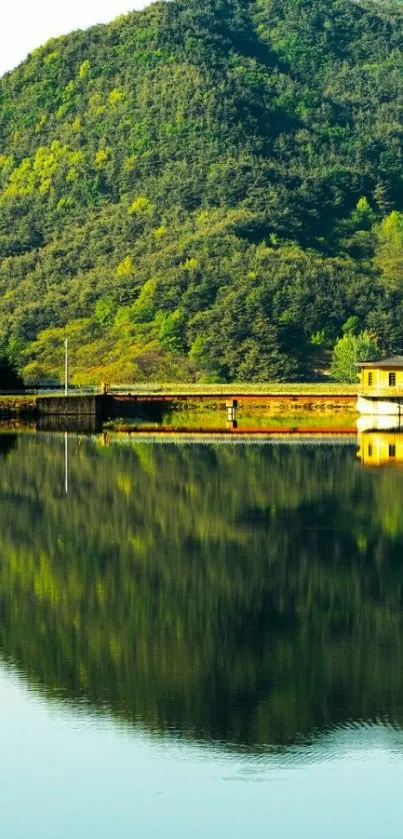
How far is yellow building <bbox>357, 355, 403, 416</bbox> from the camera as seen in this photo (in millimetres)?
98000

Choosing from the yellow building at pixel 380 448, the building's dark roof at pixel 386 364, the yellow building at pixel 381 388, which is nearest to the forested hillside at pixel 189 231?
the yellow building at pixel 381 388

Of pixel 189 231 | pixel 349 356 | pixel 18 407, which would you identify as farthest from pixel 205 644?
pixel 189 231

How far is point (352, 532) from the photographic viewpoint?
43.2 m

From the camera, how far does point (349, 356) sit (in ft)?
419

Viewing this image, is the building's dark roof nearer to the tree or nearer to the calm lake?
the tree

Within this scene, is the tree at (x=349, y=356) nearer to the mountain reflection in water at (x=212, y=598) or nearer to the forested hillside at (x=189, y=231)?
the forested hillside at (x=189, y=231)

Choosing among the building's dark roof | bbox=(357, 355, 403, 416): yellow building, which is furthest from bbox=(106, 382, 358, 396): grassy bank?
the building's dark roof

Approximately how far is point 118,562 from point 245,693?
12.3 m

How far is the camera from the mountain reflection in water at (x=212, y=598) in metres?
26.1

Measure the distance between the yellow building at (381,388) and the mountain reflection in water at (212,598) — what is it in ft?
132

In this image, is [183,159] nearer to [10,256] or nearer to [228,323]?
[10,256]

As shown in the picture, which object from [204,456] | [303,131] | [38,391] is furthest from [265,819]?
[303,131]

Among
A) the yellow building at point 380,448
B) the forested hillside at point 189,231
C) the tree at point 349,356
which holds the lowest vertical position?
the yellow building at point 380,448

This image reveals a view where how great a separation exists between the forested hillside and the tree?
298cm
